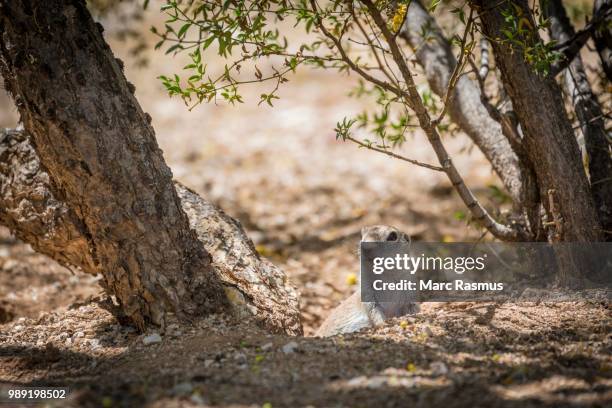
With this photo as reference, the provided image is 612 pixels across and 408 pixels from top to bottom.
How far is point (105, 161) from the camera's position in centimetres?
297

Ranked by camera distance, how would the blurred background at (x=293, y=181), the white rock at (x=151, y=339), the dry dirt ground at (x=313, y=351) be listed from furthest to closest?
the blurred background at (x=293, y=181) < the white rock at (x=151, y=339) < the dry dirt ground at (x=313, y=351)

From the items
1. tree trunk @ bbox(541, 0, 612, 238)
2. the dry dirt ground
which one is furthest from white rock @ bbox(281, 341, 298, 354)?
tree trunk @ bbox(541, 0, 612, 238)

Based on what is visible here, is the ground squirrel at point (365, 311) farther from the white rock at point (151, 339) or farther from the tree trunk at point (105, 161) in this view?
the white rock at point (151, 339)

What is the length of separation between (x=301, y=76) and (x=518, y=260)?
25.6 feet

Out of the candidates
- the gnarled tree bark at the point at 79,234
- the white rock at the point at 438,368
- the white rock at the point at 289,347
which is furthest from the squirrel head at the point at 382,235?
the white rock at the point at 438,368

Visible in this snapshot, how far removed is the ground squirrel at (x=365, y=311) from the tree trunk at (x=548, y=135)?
1.19 metres

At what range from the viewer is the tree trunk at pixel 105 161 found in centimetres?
287

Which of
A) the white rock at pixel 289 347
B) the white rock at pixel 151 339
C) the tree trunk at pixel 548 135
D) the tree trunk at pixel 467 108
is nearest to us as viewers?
the white rock at pixel 289 347

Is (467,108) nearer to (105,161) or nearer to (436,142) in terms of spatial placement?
(436,142)

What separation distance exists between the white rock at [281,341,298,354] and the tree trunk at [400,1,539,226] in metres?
1.88

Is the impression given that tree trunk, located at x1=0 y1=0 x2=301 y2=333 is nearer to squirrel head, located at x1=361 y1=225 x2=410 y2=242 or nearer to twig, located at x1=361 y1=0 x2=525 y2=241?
squirrel head, located at x1=361 y1=225 x2=410 y2=242

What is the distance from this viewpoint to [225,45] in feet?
9.05

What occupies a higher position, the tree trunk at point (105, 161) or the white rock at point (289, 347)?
the tree trunk at point (105, 161)

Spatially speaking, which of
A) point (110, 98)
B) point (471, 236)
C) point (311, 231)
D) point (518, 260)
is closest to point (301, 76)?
point (311, 231)
